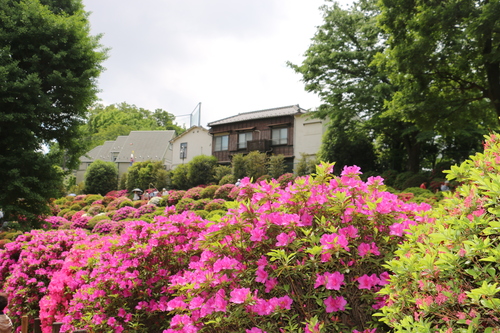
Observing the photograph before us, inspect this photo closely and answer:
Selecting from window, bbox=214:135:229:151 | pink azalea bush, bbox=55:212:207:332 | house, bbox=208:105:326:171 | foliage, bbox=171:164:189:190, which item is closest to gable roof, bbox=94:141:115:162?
window, bbox=214:135:229:151

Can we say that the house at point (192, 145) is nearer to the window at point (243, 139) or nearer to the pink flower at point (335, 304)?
the window at point (243, 139)

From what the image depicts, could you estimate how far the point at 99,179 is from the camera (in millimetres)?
36719

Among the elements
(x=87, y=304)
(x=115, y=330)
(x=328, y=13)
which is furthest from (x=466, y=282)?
(x=328, y=13)

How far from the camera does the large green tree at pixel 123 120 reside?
6231cm

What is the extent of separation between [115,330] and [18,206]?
9.04 m

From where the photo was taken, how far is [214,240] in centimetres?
310

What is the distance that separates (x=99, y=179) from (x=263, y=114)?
17.3 metres

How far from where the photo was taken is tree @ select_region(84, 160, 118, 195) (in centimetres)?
3641

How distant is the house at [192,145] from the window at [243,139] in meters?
3.89

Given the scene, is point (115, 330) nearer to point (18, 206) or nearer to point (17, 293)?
point (17, 293)

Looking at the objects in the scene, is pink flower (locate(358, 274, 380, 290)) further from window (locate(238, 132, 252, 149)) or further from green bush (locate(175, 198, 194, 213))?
window (locate(238, 132, 252, 149))

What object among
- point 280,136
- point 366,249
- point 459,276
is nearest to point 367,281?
point 366,249

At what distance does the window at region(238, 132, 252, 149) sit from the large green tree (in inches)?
1323

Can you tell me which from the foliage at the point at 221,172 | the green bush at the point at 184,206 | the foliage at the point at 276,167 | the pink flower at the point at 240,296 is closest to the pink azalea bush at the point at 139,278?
the pink flower at the point at 240,296
